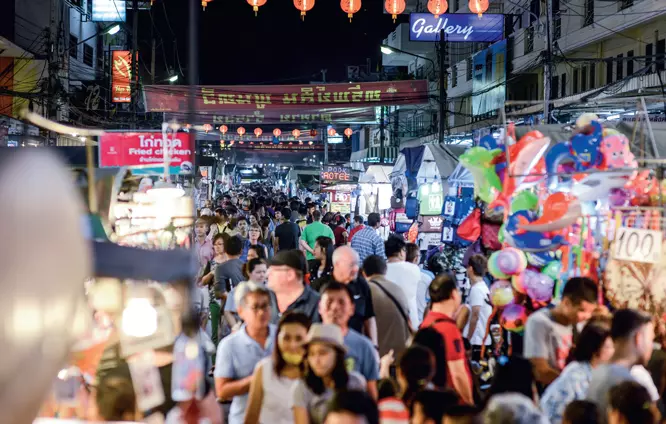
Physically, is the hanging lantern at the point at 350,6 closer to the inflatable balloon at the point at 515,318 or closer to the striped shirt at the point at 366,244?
the striped shirt at the point at 366,244

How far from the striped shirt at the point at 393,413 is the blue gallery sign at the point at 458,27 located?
2234 cm

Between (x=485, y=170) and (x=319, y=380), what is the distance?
172 inches

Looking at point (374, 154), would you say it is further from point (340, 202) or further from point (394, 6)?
point (394, 6)

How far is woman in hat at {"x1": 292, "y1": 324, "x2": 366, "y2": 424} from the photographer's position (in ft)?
15.1

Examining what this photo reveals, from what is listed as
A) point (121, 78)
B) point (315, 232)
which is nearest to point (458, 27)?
point (315, 232)

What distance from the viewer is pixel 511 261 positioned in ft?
24.5

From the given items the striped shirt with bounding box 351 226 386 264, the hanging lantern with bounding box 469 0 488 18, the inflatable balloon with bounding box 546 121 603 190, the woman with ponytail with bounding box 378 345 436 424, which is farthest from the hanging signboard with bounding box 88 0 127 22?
the woman with ponytail with bounding box 378 345 436 424

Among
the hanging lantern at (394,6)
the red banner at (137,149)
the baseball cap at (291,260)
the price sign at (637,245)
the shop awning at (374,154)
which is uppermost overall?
the hanging lantern at (394,6)

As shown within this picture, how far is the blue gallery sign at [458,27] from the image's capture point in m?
25.9

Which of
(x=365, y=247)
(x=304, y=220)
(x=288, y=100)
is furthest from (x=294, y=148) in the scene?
(x=365, y=247)

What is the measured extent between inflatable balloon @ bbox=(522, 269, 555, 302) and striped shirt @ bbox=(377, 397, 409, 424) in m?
2.94

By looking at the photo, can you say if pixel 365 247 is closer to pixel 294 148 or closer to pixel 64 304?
pixel 64 304

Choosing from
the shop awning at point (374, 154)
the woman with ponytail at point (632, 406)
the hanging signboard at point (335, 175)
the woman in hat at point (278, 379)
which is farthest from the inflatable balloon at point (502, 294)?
the shop awning at point (374, 154)

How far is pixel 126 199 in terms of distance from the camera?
8.08 m
